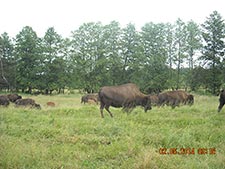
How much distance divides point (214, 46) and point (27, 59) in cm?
2691

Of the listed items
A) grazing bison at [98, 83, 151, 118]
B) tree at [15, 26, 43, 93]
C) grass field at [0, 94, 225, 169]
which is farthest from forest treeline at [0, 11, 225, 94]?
grass field at [0, 94, 225, 169]

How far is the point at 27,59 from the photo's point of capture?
3984cm

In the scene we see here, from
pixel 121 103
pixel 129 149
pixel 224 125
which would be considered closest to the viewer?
pixel 129 149

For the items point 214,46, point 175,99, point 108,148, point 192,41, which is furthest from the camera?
point 192,41

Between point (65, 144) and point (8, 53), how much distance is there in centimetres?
4187

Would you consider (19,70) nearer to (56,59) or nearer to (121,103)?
(56,59)

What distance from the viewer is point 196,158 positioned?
4.93 meters

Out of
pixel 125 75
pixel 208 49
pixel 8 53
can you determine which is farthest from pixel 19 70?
pixel 208 49

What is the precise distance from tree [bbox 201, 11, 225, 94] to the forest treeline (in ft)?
11.3

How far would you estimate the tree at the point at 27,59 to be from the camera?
39.1 m

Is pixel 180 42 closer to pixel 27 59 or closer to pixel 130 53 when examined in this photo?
pixel 130 53

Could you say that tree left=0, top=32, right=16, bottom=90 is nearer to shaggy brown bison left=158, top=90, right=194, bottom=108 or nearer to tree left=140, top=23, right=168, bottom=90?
tree left=140, top=23, right=168, bottom=90
